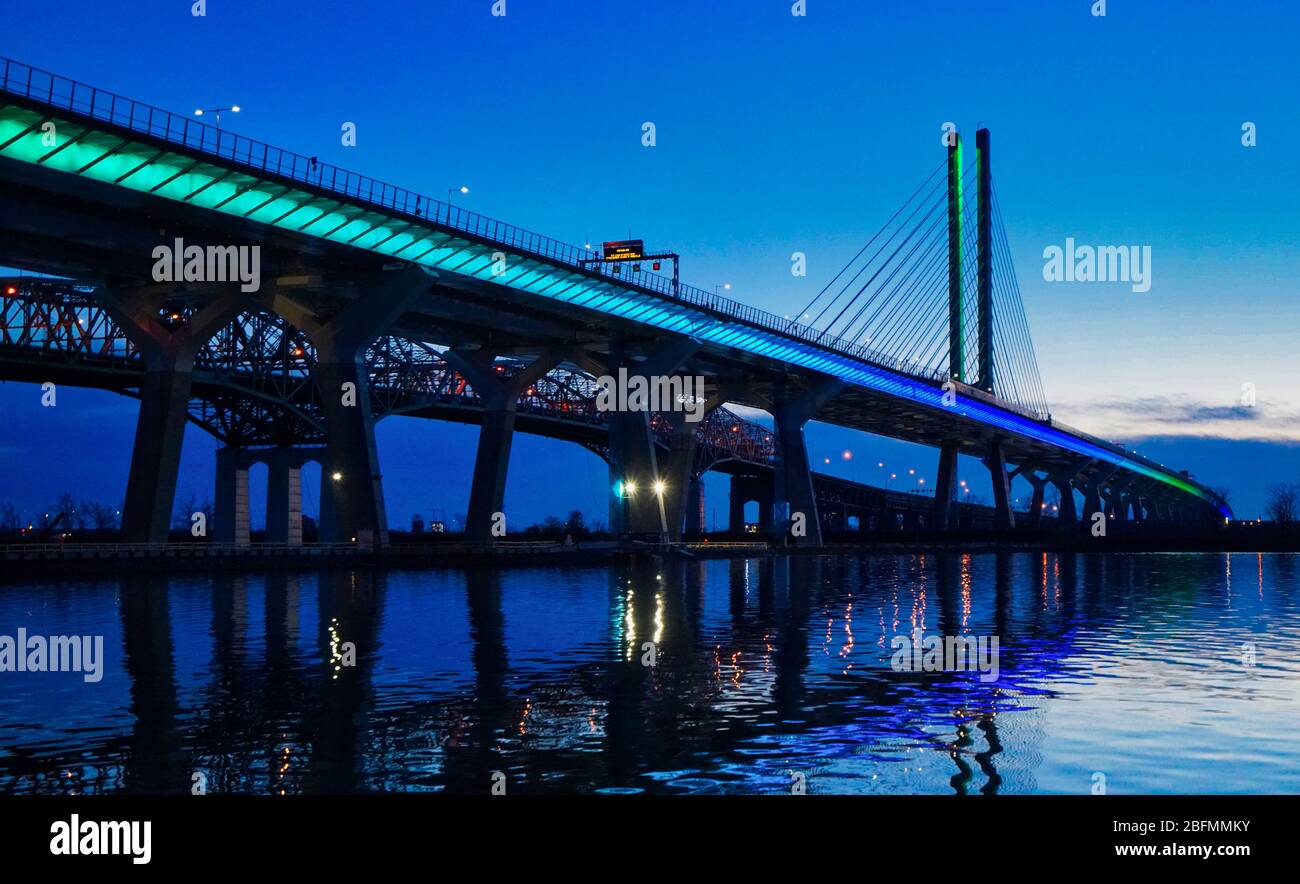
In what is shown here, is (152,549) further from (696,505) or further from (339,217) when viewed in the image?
(696,505)

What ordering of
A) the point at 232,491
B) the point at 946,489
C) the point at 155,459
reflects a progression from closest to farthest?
the point at 155,459 → the point at 232,491 → the point at 946,489

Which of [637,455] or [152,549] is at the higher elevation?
[637,455]

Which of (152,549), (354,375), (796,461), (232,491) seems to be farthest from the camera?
(796,461)

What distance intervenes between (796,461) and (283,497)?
146ft

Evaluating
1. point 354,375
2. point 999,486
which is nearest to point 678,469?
point 354,375

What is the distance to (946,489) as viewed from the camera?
154 metres

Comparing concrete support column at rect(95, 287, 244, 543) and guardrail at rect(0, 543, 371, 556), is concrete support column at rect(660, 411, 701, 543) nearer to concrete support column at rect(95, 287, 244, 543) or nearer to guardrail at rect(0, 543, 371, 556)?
guardrail at rect(0, 543, 371, 556)

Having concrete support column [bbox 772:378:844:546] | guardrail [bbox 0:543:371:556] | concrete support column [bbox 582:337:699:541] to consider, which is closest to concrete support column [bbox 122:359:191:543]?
guardrail [bbox 0:543:371:556]

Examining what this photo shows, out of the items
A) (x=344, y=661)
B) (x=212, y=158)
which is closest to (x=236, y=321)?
(x=212, y=158)

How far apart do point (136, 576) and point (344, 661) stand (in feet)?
108

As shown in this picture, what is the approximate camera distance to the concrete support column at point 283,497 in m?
106
